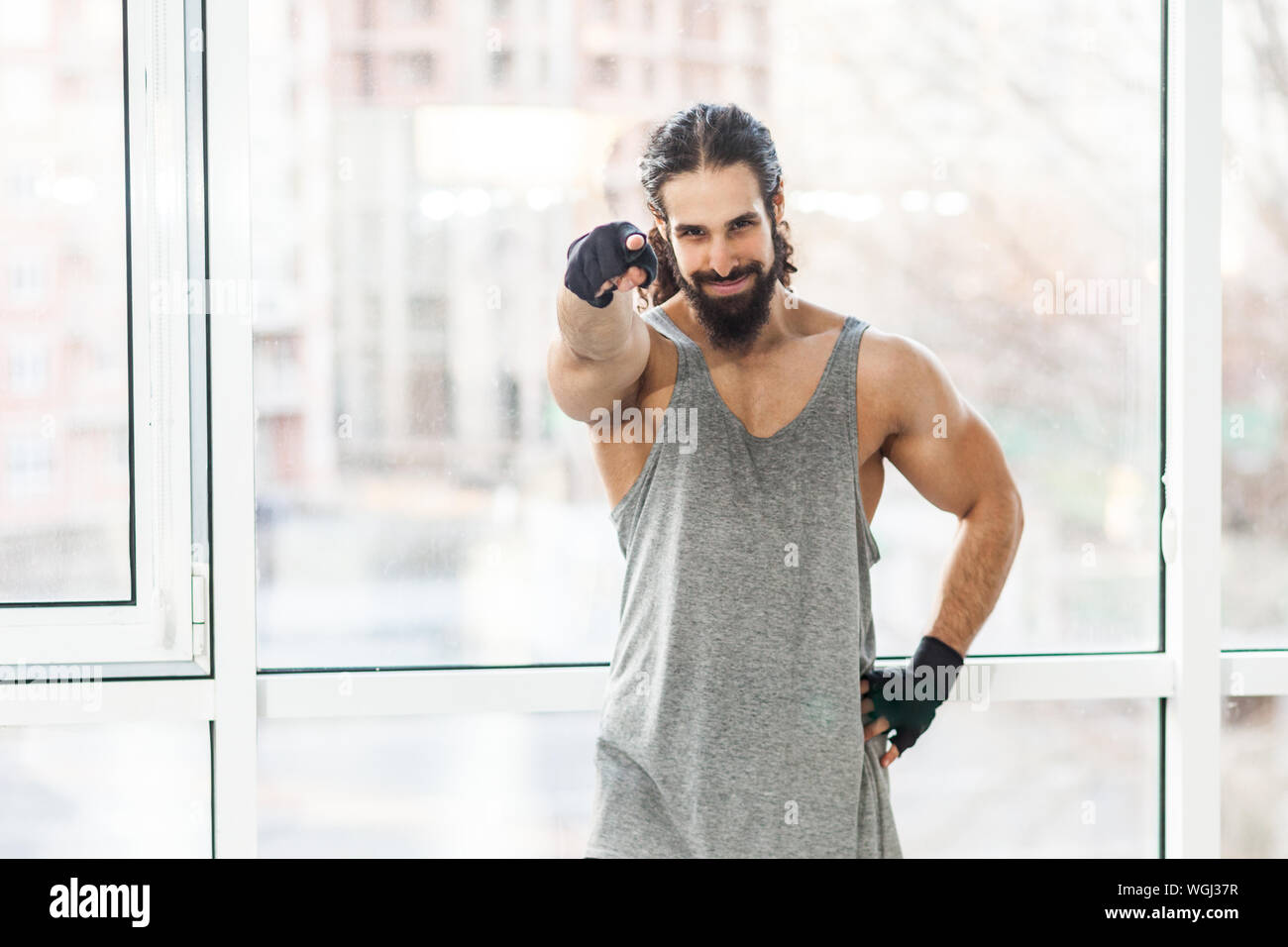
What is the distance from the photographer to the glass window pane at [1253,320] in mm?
2143

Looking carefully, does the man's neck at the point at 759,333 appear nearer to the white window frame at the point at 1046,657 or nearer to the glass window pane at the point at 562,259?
the glass window pane at the point at 562,259

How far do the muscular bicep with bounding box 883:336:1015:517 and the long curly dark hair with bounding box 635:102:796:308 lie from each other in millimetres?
303

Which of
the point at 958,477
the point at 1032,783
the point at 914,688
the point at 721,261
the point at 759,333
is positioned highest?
the point at 721,261

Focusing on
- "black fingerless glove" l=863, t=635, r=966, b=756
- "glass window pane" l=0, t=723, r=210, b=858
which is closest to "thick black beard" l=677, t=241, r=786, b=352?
"black fingerless glove" l=863, t=635, r=966, b=756

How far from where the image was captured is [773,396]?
178 centimetres

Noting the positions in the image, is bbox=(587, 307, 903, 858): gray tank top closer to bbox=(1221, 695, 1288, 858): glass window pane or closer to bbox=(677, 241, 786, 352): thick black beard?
bbox=(677, 241, 786, 352): thick black beard

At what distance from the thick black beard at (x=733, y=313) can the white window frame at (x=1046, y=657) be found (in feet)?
2.09

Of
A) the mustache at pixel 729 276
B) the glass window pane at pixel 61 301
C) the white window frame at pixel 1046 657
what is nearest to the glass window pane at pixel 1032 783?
the white window frame at pixel 1046 657

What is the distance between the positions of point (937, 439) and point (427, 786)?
1095 mm

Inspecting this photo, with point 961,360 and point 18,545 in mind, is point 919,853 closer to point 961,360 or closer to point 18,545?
point 961,360

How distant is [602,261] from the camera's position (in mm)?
1553

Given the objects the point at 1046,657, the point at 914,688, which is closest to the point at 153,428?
the point at 914,688

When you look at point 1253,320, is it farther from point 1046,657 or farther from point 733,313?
point 733,313

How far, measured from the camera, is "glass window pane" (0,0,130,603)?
1934 mm
